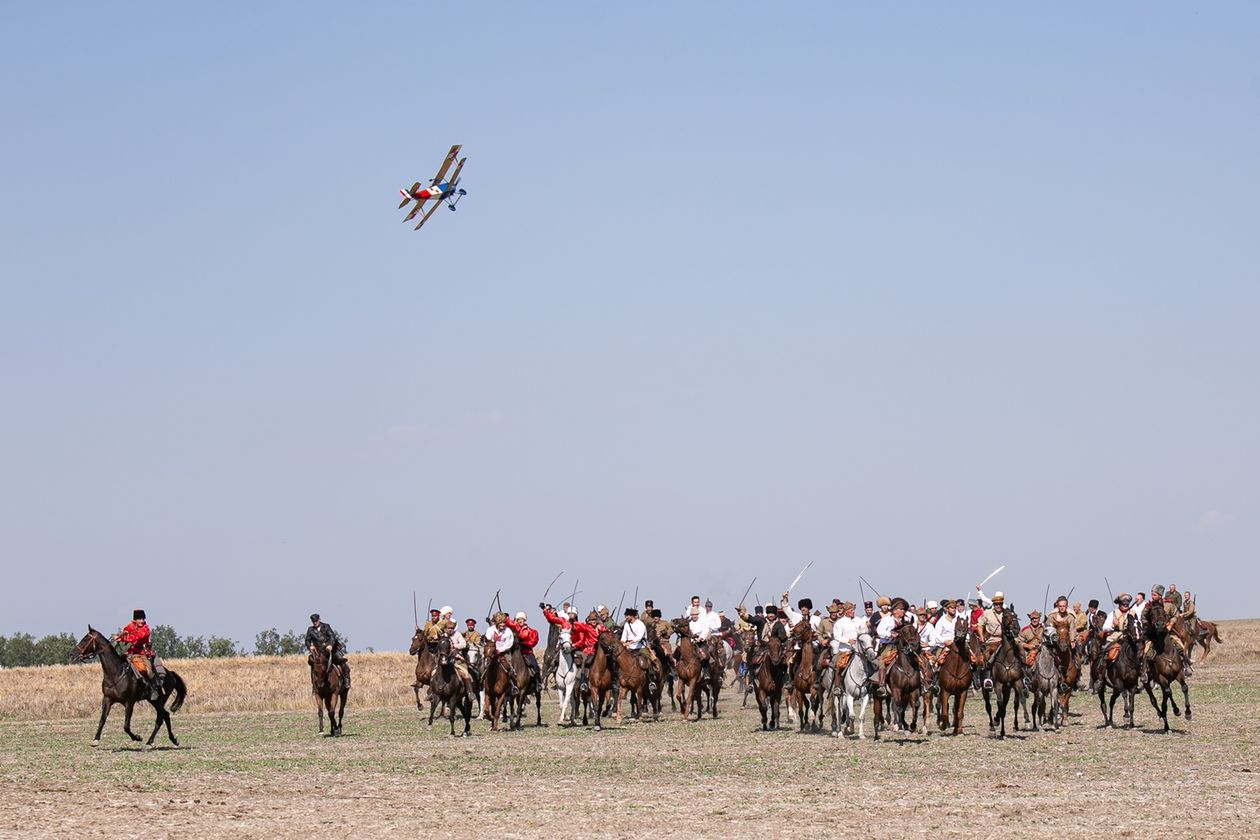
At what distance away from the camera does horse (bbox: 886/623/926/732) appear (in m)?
26.7

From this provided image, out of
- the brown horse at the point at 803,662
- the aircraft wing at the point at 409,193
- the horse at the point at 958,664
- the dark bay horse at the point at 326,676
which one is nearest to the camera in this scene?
the horse at the point at 958,664

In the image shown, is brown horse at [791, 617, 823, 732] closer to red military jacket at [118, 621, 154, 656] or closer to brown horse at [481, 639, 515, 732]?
brown horse at [481, 639, 515, 732]

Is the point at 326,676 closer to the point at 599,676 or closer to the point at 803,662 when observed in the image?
the point at 599,676

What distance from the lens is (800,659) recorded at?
29.9 m

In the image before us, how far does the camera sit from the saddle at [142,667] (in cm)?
2820

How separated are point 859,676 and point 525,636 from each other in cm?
664

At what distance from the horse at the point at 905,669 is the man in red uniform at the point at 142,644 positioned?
464 inches

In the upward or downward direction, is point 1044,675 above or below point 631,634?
below

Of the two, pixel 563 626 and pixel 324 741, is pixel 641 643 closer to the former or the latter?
pixel 563 626

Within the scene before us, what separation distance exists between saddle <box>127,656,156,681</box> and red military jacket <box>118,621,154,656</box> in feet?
0.55

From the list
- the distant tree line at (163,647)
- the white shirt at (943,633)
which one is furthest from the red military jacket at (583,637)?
the distant tree line at (163,647)

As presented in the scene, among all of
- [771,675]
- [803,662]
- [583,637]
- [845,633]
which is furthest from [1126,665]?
[583,637]

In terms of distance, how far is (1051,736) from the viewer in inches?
1093

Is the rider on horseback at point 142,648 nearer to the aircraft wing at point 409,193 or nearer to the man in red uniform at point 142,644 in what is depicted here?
the man in red uniform at point 142,644
